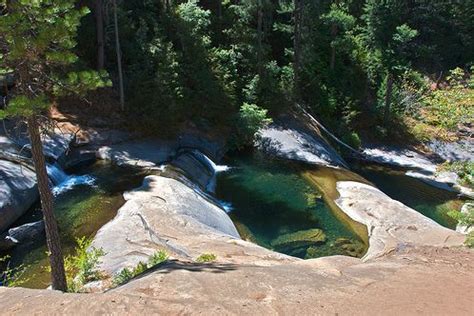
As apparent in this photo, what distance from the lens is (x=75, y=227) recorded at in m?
15.3

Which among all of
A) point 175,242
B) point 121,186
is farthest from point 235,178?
point 175,242

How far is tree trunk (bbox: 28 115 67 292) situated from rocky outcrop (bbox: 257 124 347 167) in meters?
19.5

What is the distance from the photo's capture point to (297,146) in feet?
93.0

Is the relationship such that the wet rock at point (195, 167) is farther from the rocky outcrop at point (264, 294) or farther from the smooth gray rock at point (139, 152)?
the rocky outcrop at point (264, 294)

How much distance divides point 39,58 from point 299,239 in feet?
40.7

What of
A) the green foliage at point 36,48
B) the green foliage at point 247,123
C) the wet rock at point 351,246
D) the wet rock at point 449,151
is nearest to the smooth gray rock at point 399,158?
the wet rock at point 449,151

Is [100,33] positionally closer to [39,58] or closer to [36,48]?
[39,58]

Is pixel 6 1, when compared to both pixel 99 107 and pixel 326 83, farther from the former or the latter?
pixel 326 83

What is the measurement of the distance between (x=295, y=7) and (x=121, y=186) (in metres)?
19.2

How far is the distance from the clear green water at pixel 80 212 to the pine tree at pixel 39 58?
4592 mm

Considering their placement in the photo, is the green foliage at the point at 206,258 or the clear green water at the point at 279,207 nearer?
the green foliage at the point at 206,258

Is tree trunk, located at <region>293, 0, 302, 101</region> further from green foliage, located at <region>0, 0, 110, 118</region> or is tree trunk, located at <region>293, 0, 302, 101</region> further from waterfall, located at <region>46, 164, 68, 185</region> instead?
green foliage, located at <region>0, 0, 110, 118</region>

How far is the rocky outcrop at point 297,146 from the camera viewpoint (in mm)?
27414

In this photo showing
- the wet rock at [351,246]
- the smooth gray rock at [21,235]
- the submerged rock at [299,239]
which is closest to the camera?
the smooth gray rock at [21,235]
